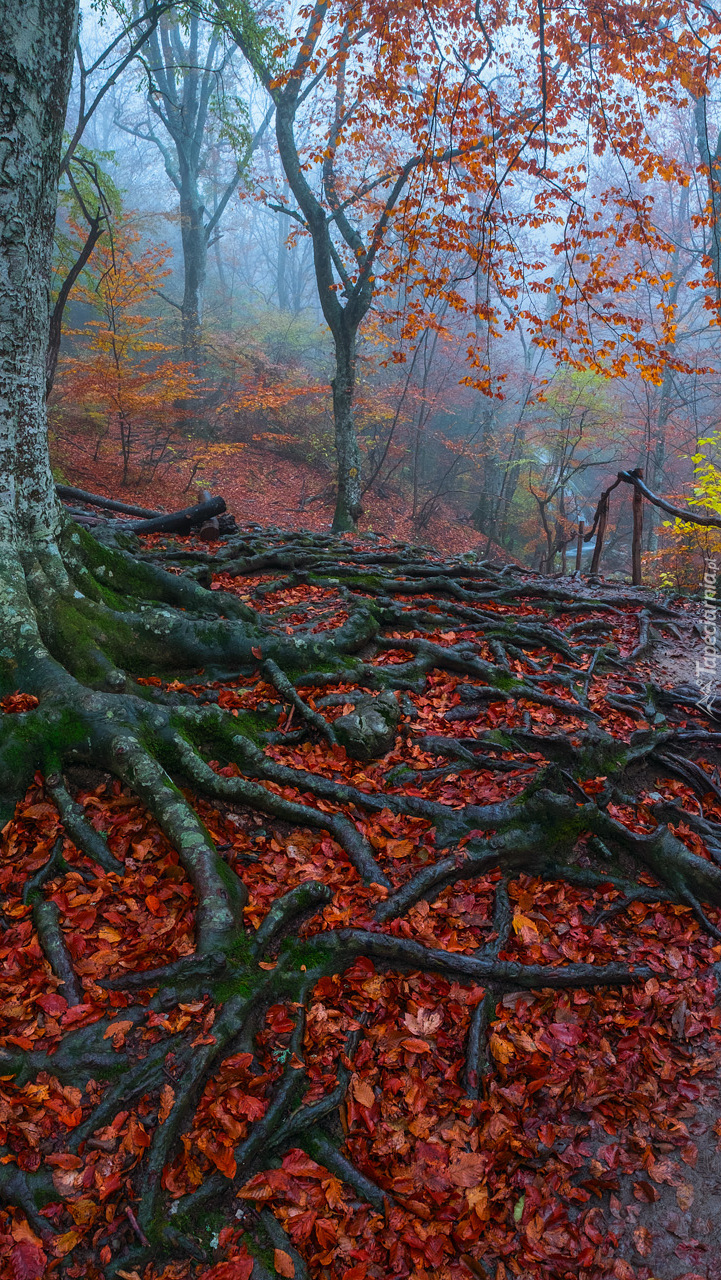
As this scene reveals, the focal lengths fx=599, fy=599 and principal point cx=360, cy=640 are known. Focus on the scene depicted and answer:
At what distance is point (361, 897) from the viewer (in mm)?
3203

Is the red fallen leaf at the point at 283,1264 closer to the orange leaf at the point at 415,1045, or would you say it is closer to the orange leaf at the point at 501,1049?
the orange leaf at the point at 415,1045

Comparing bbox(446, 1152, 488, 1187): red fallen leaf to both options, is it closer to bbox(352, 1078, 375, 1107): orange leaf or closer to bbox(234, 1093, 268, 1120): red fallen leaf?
bbox(352, 1078, 375, 1107): orange leaf

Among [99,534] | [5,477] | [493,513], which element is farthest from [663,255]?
[5,477]

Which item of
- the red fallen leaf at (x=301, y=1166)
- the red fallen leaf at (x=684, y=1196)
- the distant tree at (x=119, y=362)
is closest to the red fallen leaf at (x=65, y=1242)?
the red fallen leaf at (x=301, y=1166)

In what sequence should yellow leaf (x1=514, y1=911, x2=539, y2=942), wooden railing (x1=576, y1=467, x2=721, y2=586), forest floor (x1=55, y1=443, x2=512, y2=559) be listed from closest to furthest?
yellow leaf (x1=514, y1=911, x2=539, y2=942)
wooden railing (x1=576, y1=467, x2=721, y2=586)
forest floor (x1=55, y1=443, x2=512, y2=559)

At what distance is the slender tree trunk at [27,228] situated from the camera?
3.32 meters

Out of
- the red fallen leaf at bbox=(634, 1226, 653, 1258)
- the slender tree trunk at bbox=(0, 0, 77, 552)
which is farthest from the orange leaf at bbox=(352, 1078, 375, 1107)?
the slender tree trunk at bbox=(0, 0, 77, 552)

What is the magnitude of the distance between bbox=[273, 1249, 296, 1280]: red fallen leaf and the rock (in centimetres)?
261

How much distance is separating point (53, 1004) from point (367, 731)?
2.42 m

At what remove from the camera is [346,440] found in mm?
13570

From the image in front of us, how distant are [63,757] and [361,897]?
182 centimetres

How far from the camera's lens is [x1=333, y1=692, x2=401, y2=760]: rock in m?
4.27

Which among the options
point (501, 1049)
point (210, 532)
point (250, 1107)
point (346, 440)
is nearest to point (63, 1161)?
point (250, 1107)

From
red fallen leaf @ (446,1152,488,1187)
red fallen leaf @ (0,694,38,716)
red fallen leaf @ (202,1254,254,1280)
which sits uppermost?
red fallen leaf @ (0,694,38,716)
